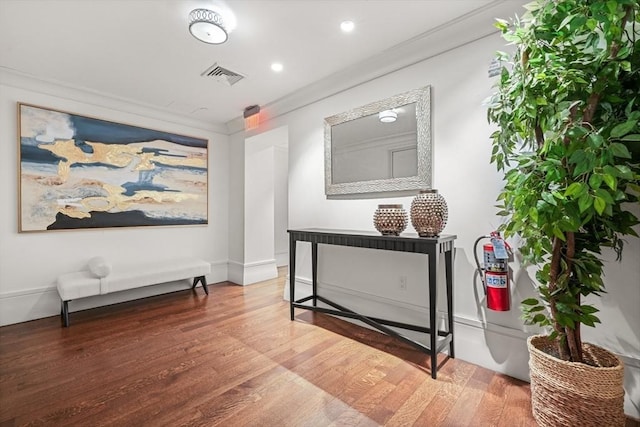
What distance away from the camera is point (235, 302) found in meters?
3.41

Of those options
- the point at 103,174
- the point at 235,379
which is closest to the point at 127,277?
the point at 103,174

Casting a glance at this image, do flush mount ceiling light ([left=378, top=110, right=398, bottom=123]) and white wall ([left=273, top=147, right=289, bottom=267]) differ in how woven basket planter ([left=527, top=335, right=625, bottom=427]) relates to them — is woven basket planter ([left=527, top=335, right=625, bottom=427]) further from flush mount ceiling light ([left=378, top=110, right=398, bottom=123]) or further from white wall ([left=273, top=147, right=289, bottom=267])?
white wall ([left=273, top=147, right=289, bottom=267])

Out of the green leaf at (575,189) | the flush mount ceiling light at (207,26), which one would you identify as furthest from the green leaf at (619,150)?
the flush mount ceiling light at (207,26)

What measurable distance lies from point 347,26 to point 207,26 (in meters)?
0.99

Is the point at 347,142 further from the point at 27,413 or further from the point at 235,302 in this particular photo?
the point at 27,413

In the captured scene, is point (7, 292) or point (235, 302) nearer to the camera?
point (7, 292)

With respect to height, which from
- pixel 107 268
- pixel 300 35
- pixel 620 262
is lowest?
pixel 107 268

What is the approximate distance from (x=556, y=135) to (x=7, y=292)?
4.53m

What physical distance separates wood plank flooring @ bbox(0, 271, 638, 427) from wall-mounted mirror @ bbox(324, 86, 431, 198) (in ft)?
4.37

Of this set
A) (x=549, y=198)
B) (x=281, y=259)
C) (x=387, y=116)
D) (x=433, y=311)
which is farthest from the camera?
(x=281, y=259)

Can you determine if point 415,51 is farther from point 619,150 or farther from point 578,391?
point 578,391

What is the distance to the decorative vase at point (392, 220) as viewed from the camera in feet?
7.08

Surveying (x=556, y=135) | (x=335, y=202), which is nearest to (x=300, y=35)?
(x=335, y=202)

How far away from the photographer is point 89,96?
319 centimetres
